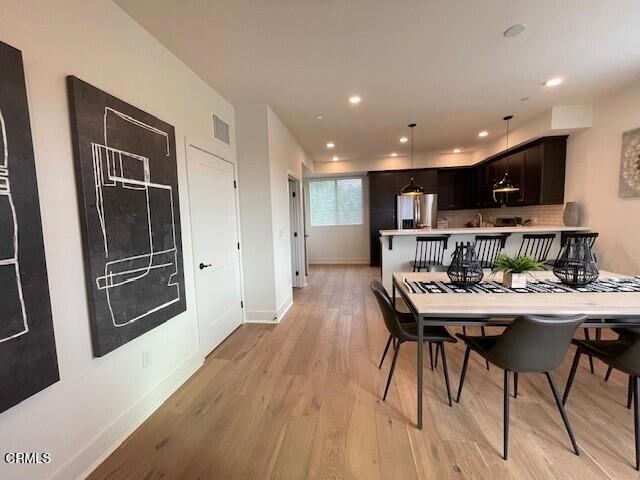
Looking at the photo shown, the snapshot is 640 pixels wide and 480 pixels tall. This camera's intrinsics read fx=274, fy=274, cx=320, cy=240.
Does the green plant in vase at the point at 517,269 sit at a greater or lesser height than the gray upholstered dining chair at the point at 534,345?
greater

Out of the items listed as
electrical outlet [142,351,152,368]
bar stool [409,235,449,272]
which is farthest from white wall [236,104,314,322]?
bar stool [409,235,449,272]

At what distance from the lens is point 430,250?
432 centimetres

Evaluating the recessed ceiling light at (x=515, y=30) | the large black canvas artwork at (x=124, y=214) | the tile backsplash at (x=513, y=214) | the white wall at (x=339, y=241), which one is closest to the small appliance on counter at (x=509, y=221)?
the tile backsplash at (x=513, y=214)

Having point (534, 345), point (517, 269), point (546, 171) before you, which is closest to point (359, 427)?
point (534, 345)

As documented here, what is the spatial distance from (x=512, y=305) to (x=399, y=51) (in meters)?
2.26

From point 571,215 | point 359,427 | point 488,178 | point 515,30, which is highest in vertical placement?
point 515,30

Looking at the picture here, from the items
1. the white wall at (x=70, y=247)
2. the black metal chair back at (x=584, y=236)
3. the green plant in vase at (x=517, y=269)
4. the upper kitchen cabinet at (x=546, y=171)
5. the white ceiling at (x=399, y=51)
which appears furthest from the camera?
the upper kitchen cabinet at (x=546, y=171)

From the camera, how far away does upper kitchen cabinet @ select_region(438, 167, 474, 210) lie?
6.68 m

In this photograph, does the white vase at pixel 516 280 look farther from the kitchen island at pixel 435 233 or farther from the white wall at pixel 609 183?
the white wall at pixel 609 183

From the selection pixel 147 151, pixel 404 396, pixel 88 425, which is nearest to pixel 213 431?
pixel 88 425

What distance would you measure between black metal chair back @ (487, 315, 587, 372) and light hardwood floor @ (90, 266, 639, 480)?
526mm

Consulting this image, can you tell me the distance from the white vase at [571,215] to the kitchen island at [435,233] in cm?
19

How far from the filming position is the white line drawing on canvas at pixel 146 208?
1651 mm

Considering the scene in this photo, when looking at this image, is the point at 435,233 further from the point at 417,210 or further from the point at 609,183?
the point at 417,210
